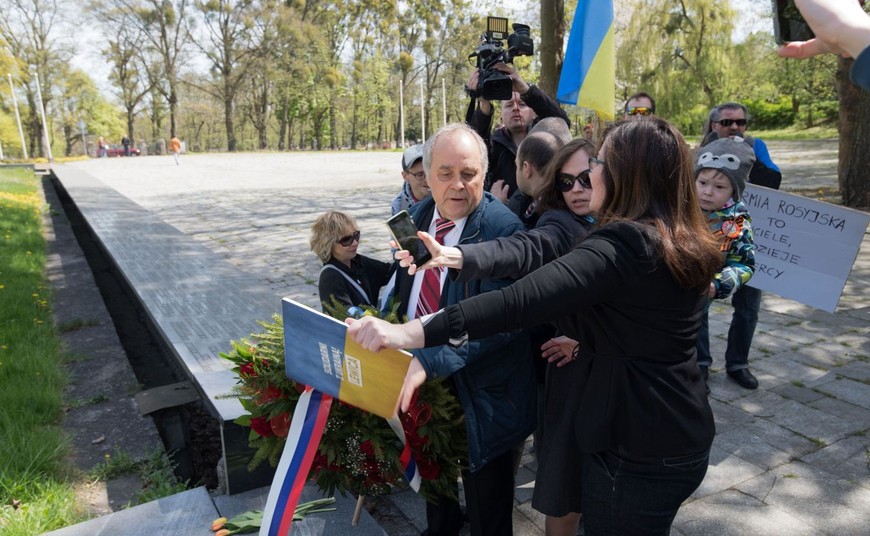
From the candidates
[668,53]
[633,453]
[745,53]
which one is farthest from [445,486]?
[745,53]

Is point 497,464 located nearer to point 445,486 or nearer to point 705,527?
point 445,486

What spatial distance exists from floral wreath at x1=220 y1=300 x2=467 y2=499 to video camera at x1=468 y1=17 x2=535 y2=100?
183 cm

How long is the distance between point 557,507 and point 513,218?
3.60 feet

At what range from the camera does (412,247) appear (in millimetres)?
1848

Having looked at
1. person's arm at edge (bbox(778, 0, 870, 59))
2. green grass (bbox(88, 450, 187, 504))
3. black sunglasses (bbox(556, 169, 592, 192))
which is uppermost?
person's arm at edge (bbox(778, 0, 870, 59))

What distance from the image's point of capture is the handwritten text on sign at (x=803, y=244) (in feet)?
13.0

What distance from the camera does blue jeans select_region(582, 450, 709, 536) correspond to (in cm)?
183

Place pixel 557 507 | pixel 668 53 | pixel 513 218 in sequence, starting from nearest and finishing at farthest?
pixel 557 507 < pixel 513 218 < pixel 668 53

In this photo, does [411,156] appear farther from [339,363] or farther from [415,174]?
[339,363]

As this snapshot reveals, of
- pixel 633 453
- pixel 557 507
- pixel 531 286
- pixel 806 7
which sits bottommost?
pixel 557 507

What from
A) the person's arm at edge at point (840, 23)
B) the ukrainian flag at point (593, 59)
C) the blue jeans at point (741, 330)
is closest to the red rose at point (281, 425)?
the person's arm at edge at point (840, 23)

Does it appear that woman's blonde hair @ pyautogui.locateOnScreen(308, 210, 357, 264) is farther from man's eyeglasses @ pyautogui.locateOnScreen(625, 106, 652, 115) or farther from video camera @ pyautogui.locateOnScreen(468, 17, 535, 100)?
man's eyeglasses @ pyautogui.locateOnScreen(625, 106, 652, 115)

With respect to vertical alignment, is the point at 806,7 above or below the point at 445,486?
above

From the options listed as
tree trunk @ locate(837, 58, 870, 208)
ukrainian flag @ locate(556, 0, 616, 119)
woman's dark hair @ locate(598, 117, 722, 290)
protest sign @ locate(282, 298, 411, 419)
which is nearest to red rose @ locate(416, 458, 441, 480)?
protest sign @ locate(282, 298, 411, 419)
